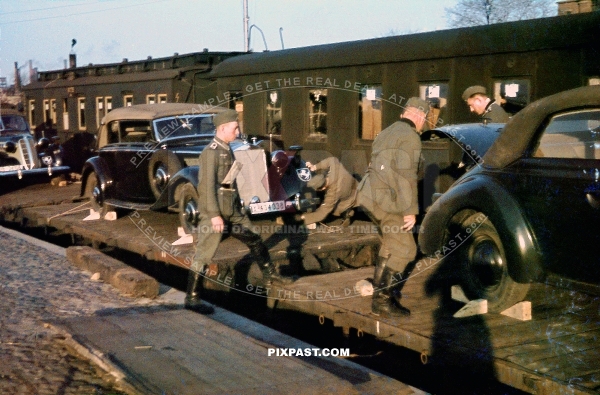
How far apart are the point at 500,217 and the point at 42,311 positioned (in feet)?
12.1

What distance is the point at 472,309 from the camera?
521 cm

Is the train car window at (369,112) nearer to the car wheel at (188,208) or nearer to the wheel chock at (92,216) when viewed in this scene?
the car wheel at (188,208)

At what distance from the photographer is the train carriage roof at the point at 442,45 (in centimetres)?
936

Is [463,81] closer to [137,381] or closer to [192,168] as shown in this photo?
[192,168]

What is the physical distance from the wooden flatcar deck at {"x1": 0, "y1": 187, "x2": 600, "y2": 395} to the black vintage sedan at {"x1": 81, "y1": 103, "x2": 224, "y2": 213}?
2.00m

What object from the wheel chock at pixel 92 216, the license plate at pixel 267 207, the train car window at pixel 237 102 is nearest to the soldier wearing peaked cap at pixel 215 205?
the license plate at pixel 267 207

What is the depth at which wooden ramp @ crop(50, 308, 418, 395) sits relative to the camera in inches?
162

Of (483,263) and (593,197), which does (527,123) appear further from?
(483,263)

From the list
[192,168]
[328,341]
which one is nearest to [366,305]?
[328,341]

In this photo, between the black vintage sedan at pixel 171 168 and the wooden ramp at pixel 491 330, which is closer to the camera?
the wooden ramp at pixel 491 330

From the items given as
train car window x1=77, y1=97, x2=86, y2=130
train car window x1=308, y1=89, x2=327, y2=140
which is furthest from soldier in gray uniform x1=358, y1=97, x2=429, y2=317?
train car window x1=77, y1=97, x2=86, y2=130

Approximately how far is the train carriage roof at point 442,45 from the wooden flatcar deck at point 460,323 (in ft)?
11.7

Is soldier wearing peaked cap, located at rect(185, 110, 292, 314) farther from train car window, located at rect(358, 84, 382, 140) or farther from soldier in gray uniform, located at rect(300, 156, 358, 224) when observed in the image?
train car window, located at rect(358, 84, 382, 140)

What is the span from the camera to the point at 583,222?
4.46m
